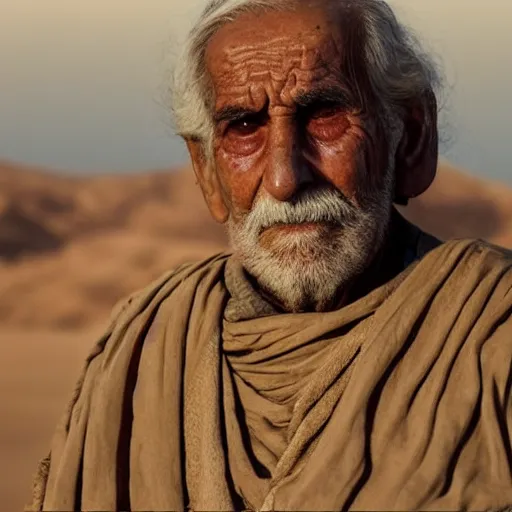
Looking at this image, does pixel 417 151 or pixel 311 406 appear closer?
pixel 311 406

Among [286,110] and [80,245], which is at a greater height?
[80,245]

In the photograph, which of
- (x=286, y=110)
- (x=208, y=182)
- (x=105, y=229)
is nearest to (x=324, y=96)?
(x=286, y=110)

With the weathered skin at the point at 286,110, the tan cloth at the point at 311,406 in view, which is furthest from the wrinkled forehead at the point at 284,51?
the tan cloth at the point at 311,406

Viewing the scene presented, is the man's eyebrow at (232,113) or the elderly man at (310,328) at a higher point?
the man's eyebrow at (232,113)

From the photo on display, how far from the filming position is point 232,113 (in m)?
3.59

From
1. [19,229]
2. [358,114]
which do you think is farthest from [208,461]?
[19,229]

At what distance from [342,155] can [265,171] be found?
19 centimetres

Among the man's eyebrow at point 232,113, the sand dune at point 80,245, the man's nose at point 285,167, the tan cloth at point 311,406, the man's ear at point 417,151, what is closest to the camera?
the tan cloth at point 311,406

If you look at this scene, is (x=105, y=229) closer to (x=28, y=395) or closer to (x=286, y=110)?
(x=28, y=395)

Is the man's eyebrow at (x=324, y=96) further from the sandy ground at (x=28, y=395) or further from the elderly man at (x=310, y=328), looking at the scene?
the sandy ground at (x=28, y=395)

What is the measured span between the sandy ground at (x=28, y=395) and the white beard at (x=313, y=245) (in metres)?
5.58

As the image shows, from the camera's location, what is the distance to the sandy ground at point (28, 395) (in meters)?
9.89

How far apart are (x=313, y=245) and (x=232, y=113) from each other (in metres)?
0.38

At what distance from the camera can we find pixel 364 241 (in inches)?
142
